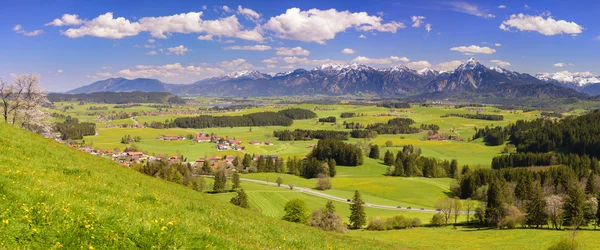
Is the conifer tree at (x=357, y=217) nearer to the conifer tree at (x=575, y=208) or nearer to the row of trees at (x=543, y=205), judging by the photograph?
the row of trees at (x=543, y=205)

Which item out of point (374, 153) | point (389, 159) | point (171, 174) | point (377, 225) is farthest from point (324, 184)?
point (374, 153)

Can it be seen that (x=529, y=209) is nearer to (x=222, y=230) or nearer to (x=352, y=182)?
(x=352, y=182)

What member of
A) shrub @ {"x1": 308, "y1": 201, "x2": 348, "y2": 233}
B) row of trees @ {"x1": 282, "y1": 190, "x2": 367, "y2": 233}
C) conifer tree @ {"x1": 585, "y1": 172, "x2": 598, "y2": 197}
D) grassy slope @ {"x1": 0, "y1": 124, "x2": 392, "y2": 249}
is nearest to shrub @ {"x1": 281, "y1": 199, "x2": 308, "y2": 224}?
row of trees @ {"x1": 282, "y1": 190, "x2": 367, "y2": 233}

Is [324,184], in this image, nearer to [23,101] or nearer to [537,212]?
[537,212]

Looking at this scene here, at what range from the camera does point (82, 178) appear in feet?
62.3

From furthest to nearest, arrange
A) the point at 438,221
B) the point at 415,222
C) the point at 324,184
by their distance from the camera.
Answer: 1. the point at 324,184
2. the point at 438,221
3. the point at 415,222

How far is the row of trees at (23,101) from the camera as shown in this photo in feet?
160

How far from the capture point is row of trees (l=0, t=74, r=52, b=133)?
48781 millimetres

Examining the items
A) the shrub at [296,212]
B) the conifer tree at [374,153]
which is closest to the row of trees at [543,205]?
the shrub at [296,212]

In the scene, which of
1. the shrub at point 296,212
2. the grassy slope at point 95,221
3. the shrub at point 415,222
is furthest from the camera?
the shrub at point 415,222

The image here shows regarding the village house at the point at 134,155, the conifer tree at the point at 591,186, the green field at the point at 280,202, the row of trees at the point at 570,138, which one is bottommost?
the green field at the point at 280,202

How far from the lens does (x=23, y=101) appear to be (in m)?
49.4

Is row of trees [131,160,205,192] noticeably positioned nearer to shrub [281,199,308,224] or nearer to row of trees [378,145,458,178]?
shrub [281,199,308,224]

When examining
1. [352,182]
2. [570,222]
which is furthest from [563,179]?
[352,182]
